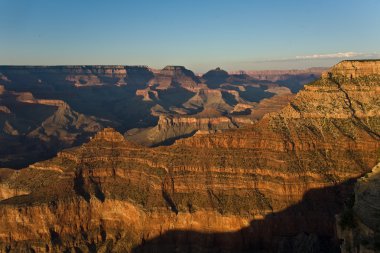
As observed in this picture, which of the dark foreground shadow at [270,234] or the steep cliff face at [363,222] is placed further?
the dark foreground shadow at [270,234]

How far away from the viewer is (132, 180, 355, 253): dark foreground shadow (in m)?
86.3

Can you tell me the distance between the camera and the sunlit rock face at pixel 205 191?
87312 millimetres

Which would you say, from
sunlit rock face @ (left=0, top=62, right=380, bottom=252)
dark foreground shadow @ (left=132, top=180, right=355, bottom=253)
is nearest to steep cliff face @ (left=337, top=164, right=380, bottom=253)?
sunlit rock face @ (left=0, top=62, right=380, bottom=252)

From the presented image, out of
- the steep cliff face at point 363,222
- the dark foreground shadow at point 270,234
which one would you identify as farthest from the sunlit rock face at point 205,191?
the steep cliff face at point 363,222

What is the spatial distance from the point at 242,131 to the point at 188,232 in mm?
27872

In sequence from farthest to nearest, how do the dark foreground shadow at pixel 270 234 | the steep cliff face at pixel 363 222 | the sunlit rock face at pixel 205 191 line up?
the sunlit rock face at pixel 205 191 < the dark foreground shadow at pixel 270 234 < the steep cliff face at pixel 363 222

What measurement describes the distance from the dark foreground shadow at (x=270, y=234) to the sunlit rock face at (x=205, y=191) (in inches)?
7.9

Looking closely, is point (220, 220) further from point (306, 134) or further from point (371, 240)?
point (371, 240)

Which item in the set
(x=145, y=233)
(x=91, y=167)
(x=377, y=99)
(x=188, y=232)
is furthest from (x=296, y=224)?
(x=91, y=167)

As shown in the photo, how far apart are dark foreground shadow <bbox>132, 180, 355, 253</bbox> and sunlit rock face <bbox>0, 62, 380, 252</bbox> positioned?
0.20 metres

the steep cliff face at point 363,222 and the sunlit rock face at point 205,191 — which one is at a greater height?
the steep cliff face at point 363,222

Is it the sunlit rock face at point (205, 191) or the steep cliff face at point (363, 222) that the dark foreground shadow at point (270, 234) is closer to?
the sunlit rock face at point (205, 191)

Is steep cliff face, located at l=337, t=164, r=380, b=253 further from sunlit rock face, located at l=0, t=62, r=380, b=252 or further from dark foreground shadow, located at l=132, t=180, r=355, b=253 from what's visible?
dark foreground shadow, located at l=132, t=180, r=355, b=253

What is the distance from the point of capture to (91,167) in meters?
101
